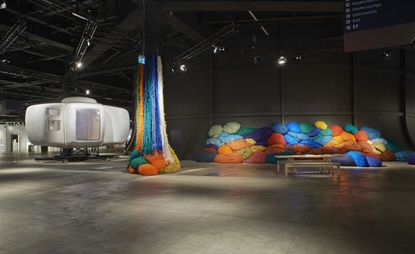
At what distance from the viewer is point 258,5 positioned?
9.22 m

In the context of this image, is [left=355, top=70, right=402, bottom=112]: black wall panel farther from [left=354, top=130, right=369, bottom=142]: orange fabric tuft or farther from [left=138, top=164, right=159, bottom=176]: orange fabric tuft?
[left=138, top=164, right=159, bottom=176]: orange fabric tuft

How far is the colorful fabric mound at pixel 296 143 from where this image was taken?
12744mm

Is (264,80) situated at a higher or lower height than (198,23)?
lower

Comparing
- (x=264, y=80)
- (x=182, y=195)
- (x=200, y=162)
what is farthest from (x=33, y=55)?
(x=182, y=195)

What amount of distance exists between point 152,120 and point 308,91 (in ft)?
25.5

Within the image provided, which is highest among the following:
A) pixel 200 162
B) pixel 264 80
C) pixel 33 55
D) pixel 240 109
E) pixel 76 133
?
pixel 33 55

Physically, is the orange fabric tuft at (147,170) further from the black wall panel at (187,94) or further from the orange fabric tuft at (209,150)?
the black wall panel at (187,94)

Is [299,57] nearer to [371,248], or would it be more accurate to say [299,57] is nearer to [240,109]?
[240,109]

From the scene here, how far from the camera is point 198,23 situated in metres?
13.9

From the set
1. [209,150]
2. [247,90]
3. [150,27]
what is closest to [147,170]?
[150,27]

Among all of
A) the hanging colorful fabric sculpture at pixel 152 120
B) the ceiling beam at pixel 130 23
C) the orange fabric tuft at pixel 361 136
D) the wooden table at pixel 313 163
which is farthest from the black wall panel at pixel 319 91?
the ceiling beam at pixel 130 23

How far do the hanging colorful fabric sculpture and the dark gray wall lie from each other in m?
5.44

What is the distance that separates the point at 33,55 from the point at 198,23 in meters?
9.16

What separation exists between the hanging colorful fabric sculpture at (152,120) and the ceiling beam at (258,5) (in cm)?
176
